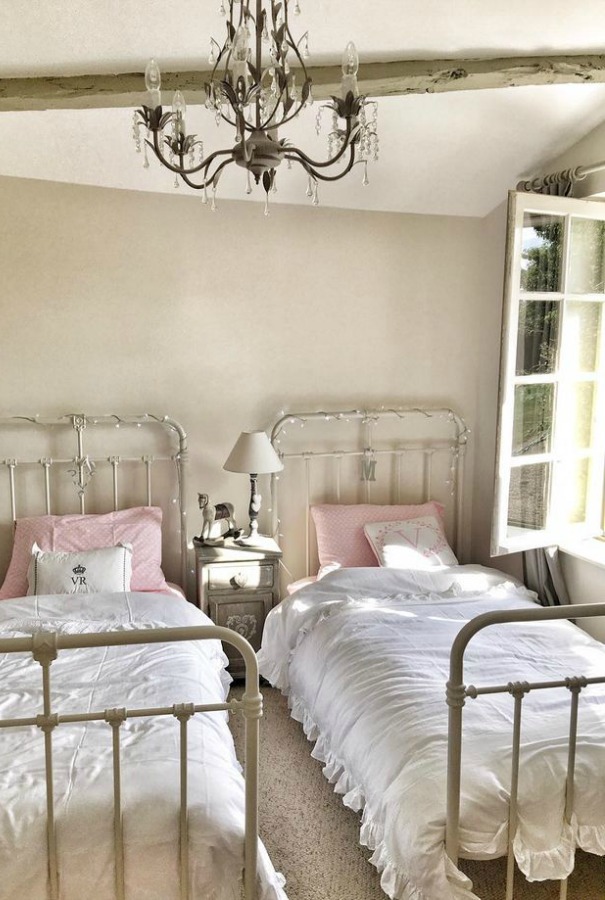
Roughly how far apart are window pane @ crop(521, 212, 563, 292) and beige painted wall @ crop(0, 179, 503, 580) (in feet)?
1.79

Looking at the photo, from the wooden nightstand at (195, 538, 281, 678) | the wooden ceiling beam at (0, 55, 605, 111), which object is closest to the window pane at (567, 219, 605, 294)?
the wooden ceiling beam at (0, 55, 605, 111)

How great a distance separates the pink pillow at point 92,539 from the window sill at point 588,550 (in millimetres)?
1883

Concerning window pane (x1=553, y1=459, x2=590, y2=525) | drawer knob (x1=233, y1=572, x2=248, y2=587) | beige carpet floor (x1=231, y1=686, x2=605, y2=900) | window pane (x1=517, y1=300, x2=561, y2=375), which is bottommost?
beige carpet floor (x1=231, y1=686, x2=605, y2=900)

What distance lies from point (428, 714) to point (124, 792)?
929mm

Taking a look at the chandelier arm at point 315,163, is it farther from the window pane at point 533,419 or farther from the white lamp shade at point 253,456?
the window pane at point 533,419

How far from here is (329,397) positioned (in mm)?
4031

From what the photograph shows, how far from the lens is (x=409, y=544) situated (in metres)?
3.80

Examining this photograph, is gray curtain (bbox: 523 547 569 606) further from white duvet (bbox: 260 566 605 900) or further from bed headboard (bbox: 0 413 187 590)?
bed headboard (bbox: 0 413 187 590)

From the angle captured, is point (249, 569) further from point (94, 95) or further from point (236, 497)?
point (94, 95)

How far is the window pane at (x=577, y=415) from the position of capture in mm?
3701

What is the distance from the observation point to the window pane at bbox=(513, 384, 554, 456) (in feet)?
11.8

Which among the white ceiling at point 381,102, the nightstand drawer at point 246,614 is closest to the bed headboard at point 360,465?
the nightstand drawer at point 246,614

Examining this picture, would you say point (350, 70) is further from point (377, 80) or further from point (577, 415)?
point (577, 415)

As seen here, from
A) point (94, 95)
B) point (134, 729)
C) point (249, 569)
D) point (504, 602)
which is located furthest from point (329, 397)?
point (134, 729)
